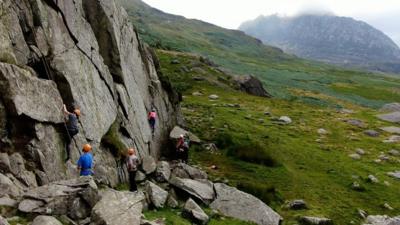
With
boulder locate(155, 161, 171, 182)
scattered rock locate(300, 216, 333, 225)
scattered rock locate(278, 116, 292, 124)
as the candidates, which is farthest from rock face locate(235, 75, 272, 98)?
scattered rock locate(300, 216, 333, 225)

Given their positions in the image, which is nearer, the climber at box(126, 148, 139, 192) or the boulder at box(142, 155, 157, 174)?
the climber at box(126, 148, 139, 192)

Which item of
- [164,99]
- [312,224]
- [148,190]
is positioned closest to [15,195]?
[148,190]

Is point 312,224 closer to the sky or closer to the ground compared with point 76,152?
closer to the ground

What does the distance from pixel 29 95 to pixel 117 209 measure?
817 cm

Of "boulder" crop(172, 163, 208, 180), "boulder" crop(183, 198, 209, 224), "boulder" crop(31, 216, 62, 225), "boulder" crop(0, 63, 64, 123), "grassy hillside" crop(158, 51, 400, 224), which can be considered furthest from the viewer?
"grassy hillside" crop(158, 51, 400, 224)

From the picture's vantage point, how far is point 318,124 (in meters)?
78.3

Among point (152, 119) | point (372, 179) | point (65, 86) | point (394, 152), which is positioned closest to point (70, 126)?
point (65, 86)

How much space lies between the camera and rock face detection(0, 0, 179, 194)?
2691cm

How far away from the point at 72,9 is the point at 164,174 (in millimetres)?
13341

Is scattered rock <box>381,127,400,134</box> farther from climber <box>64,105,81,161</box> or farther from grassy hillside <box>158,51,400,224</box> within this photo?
climber <box>64,105,81,161</box>

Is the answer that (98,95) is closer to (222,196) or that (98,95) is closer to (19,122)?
(19,122)

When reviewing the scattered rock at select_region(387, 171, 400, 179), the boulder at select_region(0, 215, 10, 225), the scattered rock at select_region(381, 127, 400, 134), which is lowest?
the scattered rock at select_region(381, 127, 400, 134)

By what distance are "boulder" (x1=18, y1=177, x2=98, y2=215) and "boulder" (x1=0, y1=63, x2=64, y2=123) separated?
4494 mm

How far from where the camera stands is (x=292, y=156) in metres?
56.7
